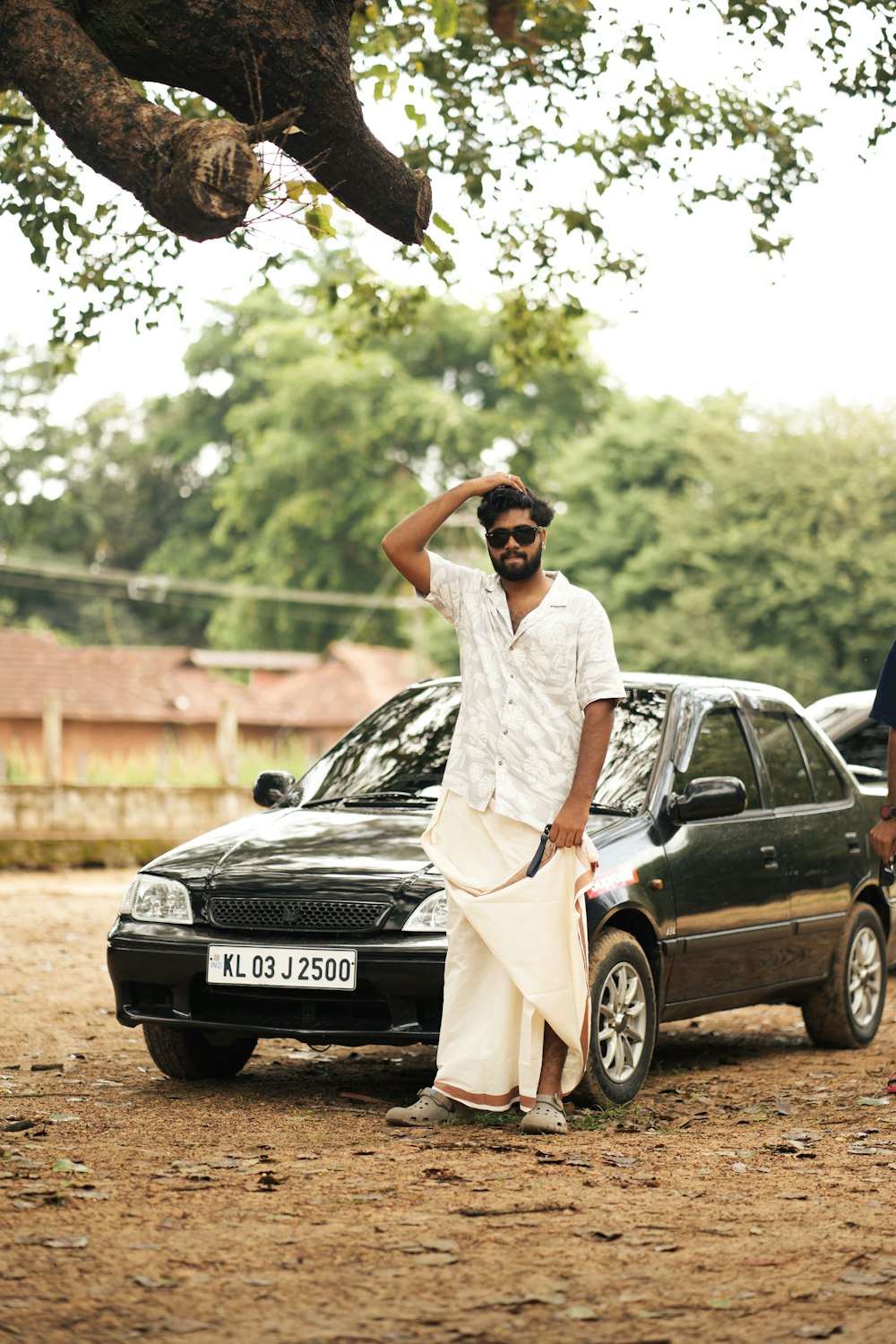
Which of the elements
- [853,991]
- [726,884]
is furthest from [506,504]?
[853,991]

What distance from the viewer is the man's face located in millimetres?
6676

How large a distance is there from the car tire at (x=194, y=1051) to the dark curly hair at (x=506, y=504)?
243cm

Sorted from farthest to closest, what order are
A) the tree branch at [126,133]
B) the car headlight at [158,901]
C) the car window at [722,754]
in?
the car window at [722,754], the car headlight at [158,901], the tree branch at [126,133]

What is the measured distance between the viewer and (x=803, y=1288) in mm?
4508

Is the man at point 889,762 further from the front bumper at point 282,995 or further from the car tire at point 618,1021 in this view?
the front bumper at point 282,995

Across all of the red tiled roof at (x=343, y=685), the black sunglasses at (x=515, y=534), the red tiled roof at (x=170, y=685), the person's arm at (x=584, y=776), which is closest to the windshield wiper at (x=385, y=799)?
the person's arm at (x=584, y=776)

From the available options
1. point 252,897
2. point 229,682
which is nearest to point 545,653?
point 252,897

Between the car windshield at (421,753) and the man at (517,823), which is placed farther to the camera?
the car windshield at (421,753)

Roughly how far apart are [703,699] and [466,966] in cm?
243

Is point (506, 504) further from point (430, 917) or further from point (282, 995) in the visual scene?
point (282, 995)

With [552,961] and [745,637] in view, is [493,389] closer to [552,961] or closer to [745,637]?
[745,637]

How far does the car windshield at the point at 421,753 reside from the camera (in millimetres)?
8000

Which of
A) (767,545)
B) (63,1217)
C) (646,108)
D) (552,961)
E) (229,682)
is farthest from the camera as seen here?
(229,682)

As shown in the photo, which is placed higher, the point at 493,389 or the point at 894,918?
the point at 493,389
